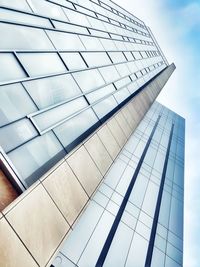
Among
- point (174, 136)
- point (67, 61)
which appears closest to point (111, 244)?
point (67, 61)

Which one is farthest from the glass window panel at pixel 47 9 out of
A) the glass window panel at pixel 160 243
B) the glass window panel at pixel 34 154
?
the glass window panel at pixel 160 243

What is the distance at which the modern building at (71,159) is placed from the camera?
8.58m

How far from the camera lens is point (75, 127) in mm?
13695

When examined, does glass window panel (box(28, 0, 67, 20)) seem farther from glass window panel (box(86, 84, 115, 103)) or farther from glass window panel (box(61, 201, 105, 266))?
glass window panel (box(61, 201, 105, 266))

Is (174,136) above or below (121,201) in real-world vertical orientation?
below

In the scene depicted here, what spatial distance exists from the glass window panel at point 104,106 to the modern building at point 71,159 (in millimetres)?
111

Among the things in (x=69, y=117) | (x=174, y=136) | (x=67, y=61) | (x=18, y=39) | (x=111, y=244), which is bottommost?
(x=174, y=136)

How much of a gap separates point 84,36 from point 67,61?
5.98m

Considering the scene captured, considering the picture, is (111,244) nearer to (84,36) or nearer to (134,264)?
(134,264)

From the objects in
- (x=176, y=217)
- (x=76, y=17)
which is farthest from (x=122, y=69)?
(x=176, y=217)

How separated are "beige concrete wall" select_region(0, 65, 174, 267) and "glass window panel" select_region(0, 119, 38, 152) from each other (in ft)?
4.30

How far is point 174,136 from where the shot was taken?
39688mm

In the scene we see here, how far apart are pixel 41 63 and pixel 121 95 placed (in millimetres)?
11022

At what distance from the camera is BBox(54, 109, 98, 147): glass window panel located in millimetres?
12278
